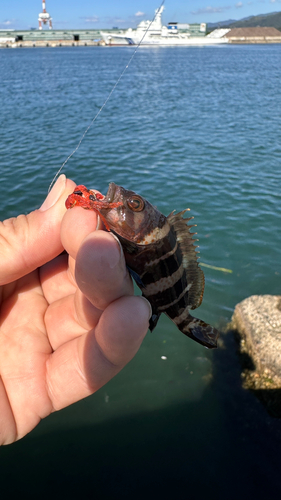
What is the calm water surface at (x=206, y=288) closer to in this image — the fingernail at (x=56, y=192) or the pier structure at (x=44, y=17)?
the fingernail at (x=56, y=192)

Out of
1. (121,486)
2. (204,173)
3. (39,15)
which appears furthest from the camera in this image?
(39,15)

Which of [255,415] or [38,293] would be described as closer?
[38,293]

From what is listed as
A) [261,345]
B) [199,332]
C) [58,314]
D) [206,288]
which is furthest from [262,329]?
[58,314]

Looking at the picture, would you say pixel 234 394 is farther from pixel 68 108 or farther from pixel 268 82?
pixel 268 82

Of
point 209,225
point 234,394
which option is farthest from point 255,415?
point 209,225

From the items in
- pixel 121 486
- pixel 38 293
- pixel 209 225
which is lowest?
Answer: pixel 121 486

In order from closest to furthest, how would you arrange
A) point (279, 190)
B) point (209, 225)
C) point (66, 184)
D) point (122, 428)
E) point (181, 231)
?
point (66, 184)
point (181, 231)
point (122, 428)
point (209, 225)
point (279, 190)

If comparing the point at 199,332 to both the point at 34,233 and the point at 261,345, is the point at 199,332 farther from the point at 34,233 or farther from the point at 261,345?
the point at 261,345
